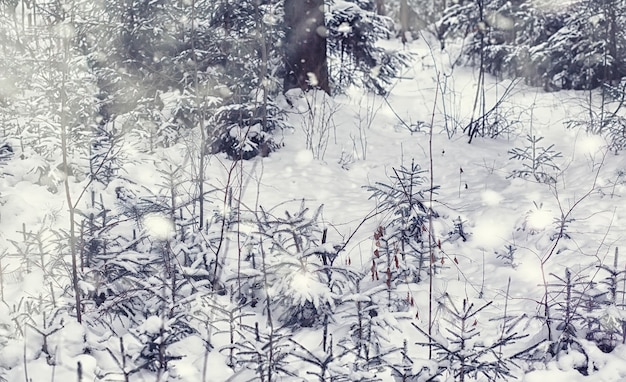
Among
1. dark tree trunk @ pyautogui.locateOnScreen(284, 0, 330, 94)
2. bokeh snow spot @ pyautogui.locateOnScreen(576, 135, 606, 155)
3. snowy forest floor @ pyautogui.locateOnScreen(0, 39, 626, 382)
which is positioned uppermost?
dark tree trunk @ pyautogui.locateOnScreen(284, 0, 330, 94)

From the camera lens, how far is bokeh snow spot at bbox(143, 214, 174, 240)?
3605 mm

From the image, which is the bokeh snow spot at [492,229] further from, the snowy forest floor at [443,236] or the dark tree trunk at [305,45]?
the dark tree trunk at [305,45]

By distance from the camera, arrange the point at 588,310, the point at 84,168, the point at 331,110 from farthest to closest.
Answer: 1. the point at 331,110
2. the point at 84,168
3. the point at 588,310

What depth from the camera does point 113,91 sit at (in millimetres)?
7773

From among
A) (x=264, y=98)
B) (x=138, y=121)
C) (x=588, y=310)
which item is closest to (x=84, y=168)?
(x=138, y=121)

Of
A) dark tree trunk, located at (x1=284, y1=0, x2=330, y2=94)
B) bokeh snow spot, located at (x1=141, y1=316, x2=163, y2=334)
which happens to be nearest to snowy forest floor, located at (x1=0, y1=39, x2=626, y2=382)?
bokeh snow spot, located at (x1=141, y1=316, x2=163, y2=334)

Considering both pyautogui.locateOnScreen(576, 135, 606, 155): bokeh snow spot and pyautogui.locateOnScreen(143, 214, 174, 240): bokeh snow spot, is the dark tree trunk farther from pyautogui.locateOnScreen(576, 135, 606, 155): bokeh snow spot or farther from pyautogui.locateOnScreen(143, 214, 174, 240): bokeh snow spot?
pyautogui.locateOnScreen(143, 214, 174, 240): bokeh snow spot

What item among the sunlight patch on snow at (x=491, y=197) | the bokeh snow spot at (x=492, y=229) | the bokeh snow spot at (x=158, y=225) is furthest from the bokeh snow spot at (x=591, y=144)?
the bokeh snow spot at (x=158, y=225)

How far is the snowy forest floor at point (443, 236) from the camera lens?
281 cm

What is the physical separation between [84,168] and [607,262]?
4.58 meters

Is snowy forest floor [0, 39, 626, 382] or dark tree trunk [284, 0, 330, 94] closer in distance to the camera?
snowy forest floor [0, 39, 626, 382]

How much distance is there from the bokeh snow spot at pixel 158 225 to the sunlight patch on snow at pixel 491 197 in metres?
2.76

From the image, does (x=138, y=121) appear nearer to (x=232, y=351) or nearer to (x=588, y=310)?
(x=232, y=351)

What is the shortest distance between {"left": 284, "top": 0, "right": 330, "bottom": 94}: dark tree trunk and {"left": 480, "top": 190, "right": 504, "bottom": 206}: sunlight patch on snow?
3.64 meters
